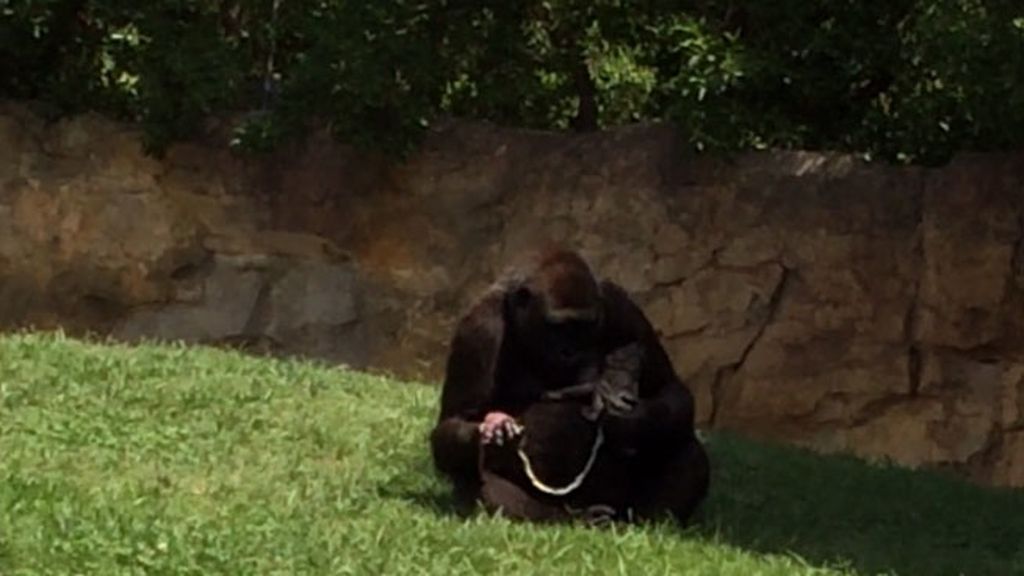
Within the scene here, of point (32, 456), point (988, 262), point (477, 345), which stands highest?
point (988, 262)

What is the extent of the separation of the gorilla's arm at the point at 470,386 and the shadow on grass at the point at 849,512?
0.17 metres

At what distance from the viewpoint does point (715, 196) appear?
10.4 m

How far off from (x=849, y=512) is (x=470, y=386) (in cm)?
166

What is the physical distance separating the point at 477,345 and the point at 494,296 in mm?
163

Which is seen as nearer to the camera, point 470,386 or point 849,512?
point 470,386

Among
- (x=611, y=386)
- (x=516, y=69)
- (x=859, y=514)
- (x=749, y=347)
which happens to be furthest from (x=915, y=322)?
(x=611, y=386)

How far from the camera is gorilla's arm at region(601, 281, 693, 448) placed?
636 centimetres

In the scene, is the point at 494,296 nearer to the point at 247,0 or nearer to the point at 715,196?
the point at 715,196

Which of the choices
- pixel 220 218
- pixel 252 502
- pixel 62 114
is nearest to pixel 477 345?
pixel 252 502

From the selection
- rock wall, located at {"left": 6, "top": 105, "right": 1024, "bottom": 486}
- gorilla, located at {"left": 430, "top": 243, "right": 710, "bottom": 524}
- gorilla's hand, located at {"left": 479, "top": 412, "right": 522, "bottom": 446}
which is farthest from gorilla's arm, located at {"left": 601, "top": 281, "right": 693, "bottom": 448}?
rock wall, located at {"left": 6, "top": 105, "right": 1024, "bottom": 486}

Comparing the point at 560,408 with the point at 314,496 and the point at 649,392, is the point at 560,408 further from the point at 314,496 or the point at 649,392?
the point at 314,496

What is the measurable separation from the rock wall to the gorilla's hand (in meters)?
4.09

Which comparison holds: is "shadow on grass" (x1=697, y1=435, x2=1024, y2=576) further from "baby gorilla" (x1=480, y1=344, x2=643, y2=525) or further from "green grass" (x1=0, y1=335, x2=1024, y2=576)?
"baby gorilla" (x1=480, y1=344, x2=643, y2=525)

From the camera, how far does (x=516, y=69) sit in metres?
11.2
